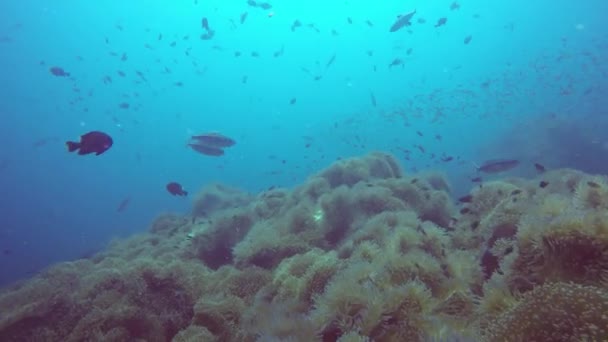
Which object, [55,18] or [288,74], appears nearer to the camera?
[55,18]

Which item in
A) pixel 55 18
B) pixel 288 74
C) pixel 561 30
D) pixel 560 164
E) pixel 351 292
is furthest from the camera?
pixel 288 74

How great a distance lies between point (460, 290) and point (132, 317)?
3.81m

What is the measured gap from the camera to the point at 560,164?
22.0 m

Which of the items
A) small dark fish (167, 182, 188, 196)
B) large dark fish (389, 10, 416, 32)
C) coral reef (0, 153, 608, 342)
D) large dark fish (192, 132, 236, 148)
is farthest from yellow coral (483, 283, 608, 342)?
large dark fish (389, 10, 416, 32)

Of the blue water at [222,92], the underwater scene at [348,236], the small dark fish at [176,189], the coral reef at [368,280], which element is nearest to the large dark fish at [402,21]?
the underwater scene at [348,236]

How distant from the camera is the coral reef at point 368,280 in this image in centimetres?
271

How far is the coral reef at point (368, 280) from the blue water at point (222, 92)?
858 inches

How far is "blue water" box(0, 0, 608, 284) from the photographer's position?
55.9 meters

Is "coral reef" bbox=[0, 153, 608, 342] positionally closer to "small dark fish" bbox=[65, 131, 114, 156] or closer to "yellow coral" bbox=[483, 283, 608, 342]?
"yellow coral" bbox=[483, 283, 608, 342]

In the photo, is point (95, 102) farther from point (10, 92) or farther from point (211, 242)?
point (211, 242)

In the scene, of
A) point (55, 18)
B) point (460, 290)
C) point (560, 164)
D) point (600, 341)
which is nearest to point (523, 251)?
point (460, 290)

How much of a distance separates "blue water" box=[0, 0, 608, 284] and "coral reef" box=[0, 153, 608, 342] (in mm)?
21784

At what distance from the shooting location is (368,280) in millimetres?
3885

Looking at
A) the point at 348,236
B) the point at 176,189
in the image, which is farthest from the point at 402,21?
the point at 176,189
